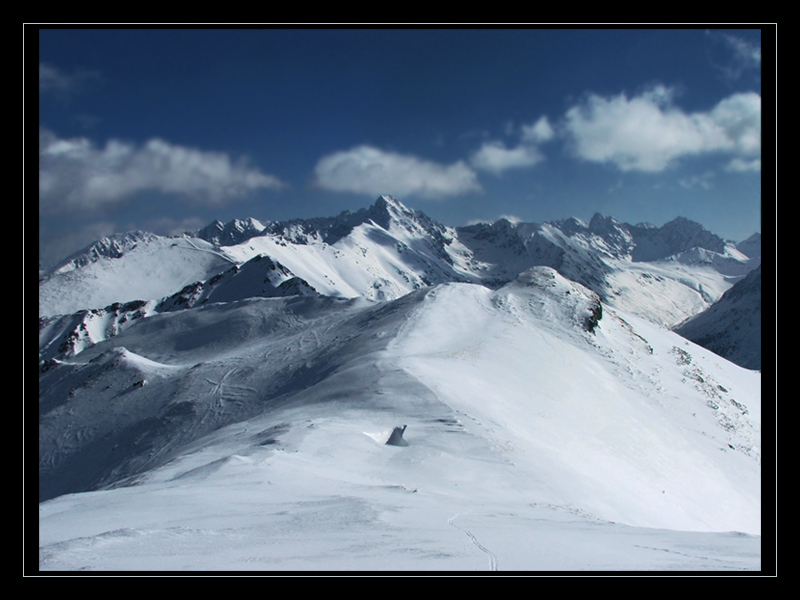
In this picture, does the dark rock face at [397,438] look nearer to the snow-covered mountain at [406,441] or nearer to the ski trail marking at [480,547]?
the snow-covered mountain at [406,441]

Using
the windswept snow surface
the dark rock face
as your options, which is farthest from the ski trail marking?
the dark rock face

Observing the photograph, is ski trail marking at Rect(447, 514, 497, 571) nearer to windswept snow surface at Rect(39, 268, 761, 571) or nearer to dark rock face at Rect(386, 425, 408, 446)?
windswept snow surface at Rect(39, 268, 761, 571)

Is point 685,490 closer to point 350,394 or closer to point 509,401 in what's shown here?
point 509,401

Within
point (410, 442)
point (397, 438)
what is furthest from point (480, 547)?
point (397, 438)

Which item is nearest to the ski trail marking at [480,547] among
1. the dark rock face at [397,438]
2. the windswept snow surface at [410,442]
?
the windswept snow surface at [410,442]

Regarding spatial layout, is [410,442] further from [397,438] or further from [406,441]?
[397,438]
